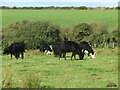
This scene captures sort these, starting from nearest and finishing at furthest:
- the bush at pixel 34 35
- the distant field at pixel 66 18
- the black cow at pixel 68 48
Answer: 1. the black cow at pixel 68 48
2. the bush at pixel 34 35
3. the distant field at pixel 66 18

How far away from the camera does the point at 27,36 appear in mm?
48062

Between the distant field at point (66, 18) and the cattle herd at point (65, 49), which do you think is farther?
the distant field at point (66, 18)

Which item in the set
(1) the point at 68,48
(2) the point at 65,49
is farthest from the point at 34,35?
(1) the point at 68,48

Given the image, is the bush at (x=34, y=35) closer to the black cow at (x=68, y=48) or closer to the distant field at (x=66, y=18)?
the distant field at (x=66, y=18)

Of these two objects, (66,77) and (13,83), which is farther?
(66,77)

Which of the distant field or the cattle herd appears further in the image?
the distant field

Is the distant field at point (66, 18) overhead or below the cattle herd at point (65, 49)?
overhead

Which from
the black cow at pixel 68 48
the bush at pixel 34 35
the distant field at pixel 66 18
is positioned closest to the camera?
the black cow at pixel 68 48

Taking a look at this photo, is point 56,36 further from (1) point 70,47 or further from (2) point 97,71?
(2) point 97,71

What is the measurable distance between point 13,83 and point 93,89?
9.65 feet

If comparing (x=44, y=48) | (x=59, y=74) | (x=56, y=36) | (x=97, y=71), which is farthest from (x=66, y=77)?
(x=56, y=36)

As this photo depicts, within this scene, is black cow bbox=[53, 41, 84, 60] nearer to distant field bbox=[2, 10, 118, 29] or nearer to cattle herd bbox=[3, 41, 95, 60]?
cattle herd bbox=[3, 41, 95, 60]

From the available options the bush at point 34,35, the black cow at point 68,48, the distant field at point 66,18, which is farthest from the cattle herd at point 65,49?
the distant field at point 66,18

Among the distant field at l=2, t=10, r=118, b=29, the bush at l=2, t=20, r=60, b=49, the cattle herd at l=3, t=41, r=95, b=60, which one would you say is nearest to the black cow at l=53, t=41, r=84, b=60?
the cattle herd at l=3, t=41, r=95, b=60
